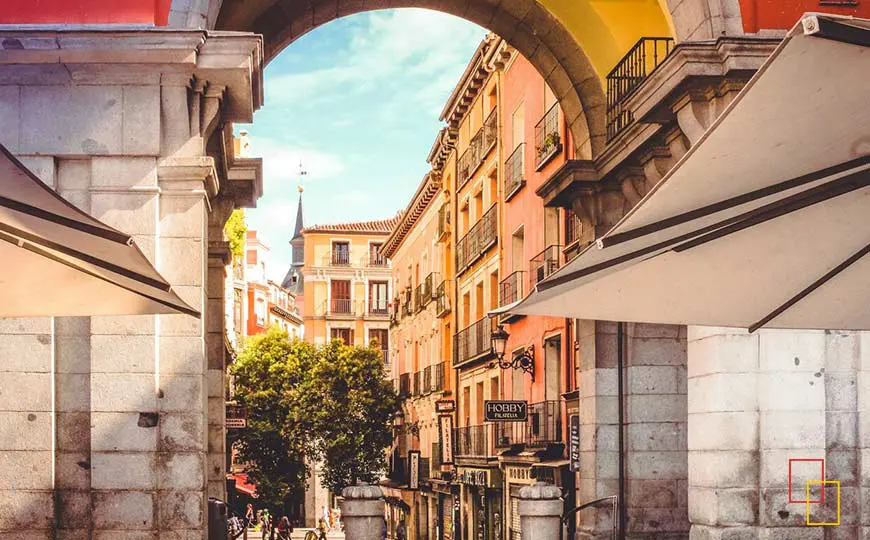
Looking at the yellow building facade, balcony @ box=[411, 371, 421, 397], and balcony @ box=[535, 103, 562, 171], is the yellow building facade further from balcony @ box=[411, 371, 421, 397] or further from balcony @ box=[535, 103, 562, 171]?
balcony @ box=[535, 103, 562, 171]

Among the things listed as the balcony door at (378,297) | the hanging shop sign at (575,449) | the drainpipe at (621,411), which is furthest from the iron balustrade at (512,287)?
the balcony door at (378,297)

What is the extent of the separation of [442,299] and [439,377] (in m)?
2.80

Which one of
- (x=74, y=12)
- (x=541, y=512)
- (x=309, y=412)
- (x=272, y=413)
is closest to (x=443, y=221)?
(x=309, y=412)

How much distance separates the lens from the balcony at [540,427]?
2805 cm

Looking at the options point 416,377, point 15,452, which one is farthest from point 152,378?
point 416,377

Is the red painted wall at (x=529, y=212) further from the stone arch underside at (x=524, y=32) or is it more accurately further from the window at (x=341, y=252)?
the window at (x=341, y=252)

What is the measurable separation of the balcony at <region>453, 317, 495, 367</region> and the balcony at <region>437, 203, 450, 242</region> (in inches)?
183

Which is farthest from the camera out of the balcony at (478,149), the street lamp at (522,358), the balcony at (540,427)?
the balcony at (478,149)

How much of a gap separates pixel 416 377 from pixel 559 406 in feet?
86.6

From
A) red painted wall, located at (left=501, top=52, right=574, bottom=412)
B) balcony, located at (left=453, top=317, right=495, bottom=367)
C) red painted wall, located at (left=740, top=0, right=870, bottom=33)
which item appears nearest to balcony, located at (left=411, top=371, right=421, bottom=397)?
balcony, located at (left=453, top=317, right=495, bottom=367)

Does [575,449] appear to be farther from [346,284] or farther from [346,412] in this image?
[346,284]

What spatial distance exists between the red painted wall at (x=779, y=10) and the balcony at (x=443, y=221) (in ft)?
109

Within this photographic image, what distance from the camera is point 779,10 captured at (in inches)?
515

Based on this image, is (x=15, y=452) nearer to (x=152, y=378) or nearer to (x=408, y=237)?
(x=152, y=378)
